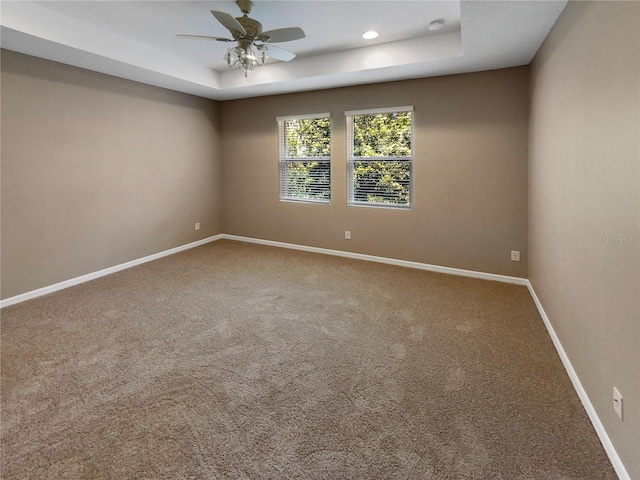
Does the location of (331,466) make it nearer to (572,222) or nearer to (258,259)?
(572,222)

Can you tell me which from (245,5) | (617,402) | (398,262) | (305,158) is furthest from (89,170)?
(617,402)

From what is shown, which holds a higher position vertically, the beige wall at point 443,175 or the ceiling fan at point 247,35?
the ceiling fan at point 247,35

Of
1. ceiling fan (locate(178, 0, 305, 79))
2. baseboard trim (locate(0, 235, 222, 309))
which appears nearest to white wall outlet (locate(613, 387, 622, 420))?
ceiling fan (locate(178, 0, 305, 79))

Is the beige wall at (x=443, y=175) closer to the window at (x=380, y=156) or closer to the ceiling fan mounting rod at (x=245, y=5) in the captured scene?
the window at (x=380, y=156)

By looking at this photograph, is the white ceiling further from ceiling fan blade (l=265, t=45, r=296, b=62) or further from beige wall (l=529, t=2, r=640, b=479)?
beige wall (l=529, t=2, r=640, b=479)

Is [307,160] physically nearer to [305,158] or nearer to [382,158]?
[305,158]

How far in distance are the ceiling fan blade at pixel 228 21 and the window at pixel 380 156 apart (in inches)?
87.7

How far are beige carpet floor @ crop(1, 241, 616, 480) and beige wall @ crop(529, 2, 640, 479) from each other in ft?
1.00

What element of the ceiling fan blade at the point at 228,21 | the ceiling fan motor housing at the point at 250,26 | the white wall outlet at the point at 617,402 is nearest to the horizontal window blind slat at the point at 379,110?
the ceiling fan motor housing at the point at 250,26

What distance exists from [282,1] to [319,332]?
2654 mm

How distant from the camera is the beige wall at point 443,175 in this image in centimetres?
386

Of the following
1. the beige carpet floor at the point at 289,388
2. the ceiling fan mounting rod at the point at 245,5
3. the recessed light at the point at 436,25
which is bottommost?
the beige carpet floor at the point at 289,388

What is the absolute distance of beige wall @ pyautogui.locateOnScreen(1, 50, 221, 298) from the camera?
3404mm

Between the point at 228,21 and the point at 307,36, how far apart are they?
1.21 meters
